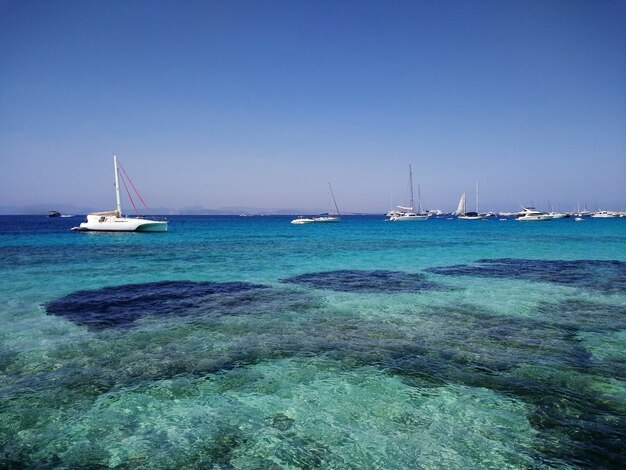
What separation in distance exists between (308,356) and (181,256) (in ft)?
71.8

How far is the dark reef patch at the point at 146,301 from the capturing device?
10.6 m


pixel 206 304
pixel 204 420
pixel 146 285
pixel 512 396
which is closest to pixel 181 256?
pixel 146 285

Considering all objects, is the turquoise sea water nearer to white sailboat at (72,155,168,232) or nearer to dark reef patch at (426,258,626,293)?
dark reef patch at (426,258,626,293)

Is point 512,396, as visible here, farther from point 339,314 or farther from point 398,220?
point 398,220

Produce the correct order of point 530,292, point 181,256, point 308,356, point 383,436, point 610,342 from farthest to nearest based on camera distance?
point 181,256 → point 530,292 → point 610,342 → point 308,356 → point 383,436

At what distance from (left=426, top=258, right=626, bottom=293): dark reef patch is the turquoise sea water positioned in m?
2.85

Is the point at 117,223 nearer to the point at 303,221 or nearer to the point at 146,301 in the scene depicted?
the point at 146,301

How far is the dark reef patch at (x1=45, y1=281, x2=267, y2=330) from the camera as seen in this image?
1060cm

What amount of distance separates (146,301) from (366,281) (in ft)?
30.4

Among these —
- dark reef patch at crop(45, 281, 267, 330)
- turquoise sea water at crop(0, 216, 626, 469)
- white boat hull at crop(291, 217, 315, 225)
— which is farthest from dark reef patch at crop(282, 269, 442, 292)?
white boat hull at crop(291, 217, 315, 225)

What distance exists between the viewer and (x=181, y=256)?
26.8 metres

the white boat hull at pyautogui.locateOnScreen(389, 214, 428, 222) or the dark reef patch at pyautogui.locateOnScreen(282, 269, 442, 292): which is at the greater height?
the white boat hull at pyautogui.locateOnScreen(389, 214, 428, 222)

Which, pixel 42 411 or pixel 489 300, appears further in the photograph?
pixel 489 300

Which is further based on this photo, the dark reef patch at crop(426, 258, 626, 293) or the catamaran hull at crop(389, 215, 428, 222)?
the catamaran hull at crop(389, 215, 428, 222)
